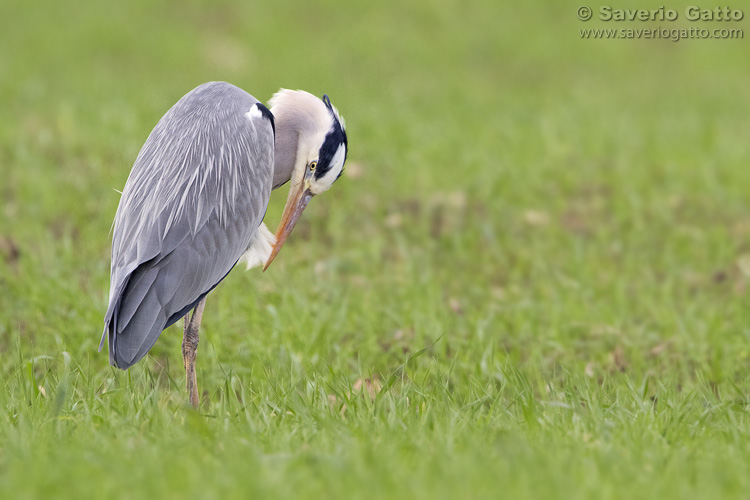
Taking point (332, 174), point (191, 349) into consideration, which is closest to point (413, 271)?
point (332, 174)

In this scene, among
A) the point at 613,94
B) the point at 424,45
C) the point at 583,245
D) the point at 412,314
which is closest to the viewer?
the point at 412,314

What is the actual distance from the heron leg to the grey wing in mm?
272

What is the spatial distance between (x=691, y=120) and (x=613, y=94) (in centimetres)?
197

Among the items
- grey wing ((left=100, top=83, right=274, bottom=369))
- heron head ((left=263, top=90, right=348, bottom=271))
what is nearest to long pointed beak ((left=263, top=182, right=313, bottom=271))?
heron head ((left=263, top=90, right=348, bottom=271))

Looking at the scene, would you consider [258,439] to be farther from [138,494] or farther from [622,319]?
[622,319]

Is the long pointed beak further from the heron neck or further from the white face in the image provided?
the heron neck

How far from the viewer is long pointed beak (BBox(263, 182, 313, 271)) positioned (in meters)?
4.58

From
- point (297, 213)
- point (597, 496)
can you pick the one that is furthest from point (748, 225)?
point (597, 496)

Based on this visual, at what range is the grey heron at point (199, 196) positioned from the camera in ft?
13.4

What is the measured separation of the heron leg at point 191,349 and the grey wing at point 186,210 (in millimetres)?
272

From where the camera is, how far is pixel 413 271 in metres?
6.32

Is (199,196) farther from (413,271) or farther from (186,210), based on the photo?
(413,271)

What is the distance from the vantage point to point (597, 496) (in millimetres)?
2826

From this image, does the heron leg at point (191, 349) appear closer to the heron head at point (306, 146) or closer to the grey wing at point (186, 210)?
the grey wing at point (186, 210)
